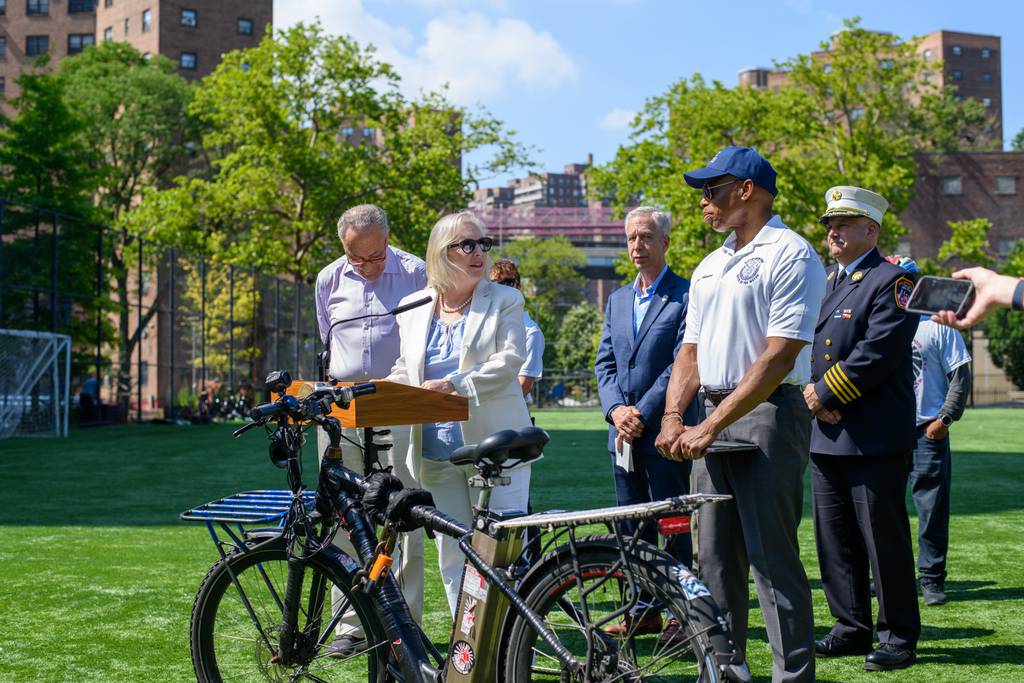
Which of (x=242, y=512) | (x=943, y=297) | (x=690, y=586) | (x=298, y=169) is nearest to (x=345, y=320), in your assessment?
(x=242, y=512)

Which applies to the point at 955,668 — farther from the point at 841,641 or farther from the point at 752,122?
the point at 752,122

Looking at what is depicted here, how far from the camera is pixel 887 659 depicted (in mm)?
5293

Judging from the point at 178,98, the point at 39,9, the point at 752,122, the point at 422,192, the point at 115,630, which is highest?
the point at 39,9

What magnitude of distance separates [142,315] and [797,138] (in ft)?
81.9

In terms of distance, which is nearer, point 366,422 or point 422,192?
point 366,422

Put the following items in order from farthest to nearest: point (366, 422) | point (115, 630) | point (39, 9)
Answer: point (39, 9) → point (115, 630) → point (366, 422)

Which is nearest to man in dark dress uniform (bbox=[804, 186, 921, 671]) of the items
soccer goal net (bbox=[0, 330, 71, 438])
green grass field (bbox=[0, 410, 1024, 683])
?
green grass field (bbox=[0, 410, 1024, 683])

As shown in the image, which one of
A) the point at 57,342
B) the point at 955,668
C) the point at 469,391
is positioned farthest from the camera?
the point at 57,342

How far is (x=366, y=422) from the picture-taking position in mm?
4168

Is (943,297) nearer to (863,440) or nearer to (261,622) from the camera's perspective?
(261,622)

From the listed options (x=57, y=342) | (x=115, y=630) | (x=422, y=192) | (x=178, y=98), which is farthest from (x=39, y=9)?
(x=115, y=630)

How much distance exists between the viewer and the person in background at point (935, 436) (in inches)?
275

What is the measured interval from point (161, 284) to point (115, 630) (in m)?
28.2

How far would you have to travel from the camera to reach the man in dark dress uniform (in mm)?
5367
